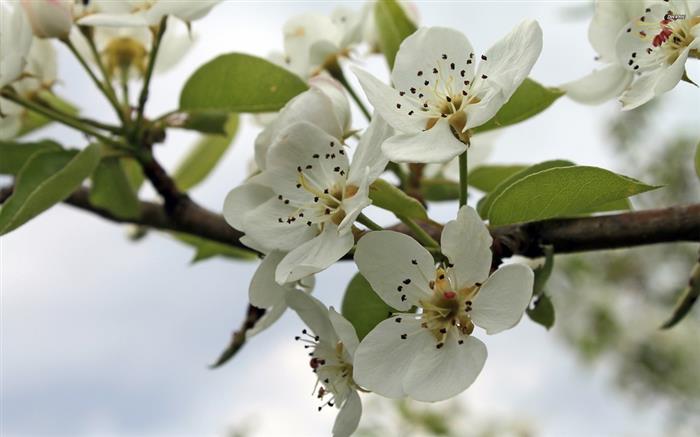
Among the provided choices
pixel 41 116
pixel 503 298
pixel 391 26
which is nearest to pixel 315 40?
pixel 391 26

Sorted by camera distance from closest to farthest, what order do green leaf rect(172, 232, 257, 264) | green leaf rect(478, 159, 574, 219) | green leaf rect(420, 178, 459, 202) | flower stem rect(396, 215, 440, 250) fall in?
flower stem rect(396, 215, 440, 250), green leaf rect(478, 159, 574, 219), green leaf rect(420, 178, 459, 202), green leaf rect(172, 232, 257, 264)

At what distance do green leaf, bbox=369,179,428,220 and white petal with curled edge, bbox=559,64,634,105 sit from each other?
0.38 metres

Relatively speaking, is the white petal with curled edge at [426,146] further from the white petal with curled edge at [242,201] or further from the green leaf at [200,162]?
the green leaf at [200,162]

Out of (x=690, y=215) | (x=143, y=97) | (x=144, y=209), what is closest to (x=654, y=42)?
(x=690, y=215)

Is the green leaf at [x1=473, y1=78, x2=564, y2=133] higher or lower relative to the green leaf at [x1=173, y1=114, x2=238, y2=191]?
higher

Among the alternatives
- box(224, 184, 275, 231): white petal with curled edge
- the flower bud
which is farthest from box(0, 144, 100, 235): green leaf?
box(224, 184, 275, 231): white petal with curled edge

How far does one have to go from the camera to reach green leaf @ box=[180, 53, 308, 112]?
1.26 meters

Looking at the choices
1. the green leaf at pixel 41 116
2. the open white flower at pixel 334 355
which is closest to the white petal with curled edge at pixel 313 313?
the open white flower at pixel 334 355

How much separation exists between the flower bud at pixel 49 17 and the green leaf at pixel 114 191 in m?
0.23

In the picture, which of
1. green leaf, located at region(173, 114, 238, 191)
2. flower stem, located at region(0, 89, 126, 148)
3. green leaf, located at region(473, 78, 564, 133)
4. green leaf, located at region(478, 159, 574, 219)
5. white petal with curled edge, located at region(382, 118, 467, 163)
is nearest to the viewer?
white petal with curled edge, located at region(382, 118, 467, 163)

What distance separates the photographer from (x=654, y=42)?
1.04 meters

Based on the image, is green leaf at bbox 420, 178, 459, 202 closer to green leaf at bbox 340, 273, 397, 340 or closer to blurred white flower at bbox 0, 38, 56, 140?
green leaf at bbox 340, 273, 397, 340

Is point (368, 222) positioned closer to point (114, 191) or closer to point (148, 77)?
point (148, 77)

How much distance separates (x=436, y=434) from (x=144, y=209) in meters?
2.63
